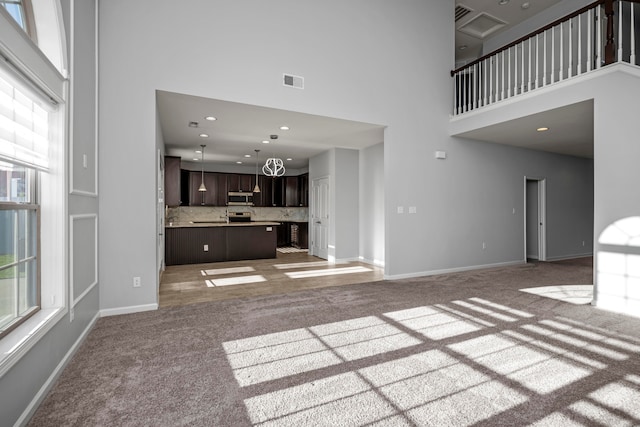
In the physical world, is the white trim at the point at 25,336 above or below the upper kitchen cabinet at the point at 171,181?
below

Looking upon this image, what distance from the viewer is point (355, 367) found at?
2.31 m

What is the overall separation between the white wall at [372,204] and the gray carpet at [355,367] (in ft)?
10.1

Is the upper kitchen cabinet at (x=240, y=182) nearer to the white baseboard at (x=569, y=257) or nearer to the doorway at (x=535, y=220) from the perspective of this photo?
the doorway at (x=535, y=220)

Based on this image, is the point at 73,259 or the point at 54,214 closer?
the point at 54,214

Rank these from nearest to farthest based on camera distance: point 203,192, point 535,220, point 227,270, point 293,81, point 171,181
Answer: point 293,81 < point 227,270 < point 171,181 < point 535,220 < point 203,192

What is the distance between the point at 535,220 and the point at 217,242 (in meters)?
7.25

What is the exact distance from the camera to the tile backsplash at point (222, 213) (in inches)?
382

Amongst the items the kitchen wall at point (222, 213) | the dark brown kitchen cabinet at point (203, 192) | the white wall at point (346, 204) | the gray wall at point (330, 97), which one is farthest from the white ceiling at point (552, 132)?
the dark brown kitchen cabinet at point (203, 192)

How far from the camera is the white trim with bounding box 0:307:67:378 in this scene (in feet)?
5.08

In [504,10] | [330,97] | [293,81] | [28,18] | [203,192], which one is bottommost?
[203,192]

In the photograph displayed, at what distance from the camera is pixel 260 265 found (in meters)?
6.75

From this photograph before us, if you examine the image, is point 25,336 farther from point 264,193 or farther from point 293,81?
point 264,193

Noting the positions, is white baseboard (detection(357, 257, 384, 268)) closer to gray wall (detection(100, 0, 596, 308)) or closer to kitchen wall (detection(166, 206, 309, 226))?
gray wall (detection(100, 0, 596, 308))

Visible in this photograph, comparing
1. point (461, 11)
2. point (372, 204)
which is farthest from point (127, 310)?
point (461, 11)
